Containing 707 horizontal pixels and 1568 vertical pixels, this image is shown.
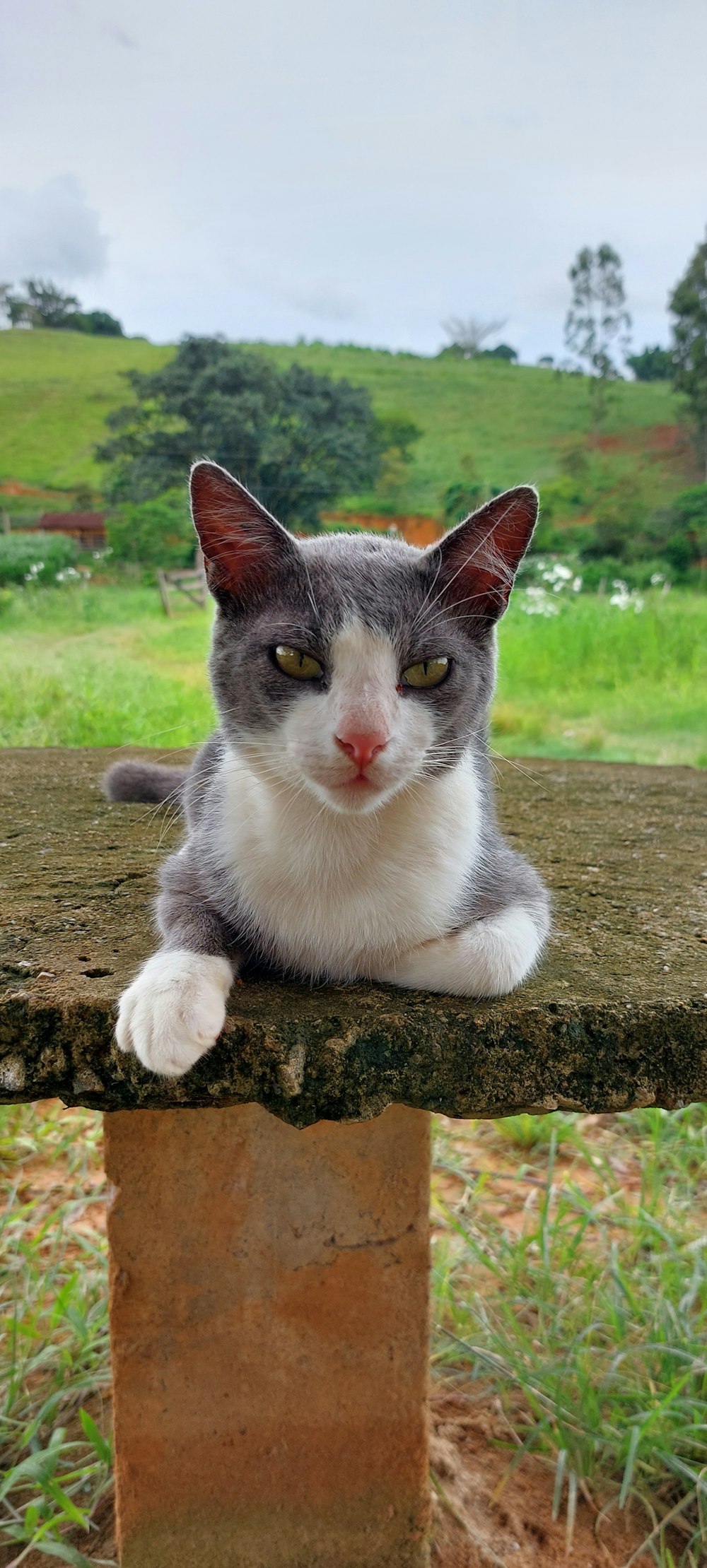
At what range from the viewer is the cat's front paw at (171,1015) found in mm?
748

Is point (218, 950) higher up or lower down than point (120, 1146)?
higher up

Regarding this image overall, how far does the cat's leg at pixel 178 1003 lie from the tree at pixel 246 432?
59.7 inches

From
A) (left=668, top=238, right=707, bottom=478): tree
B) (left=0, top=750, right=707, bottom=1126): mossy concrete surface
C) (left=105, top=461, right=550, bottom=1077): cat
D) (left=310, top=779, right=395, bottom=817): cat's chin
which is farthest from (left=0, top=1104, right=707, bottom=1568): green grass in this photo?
(left=668, top=238, right=707, bottom=478): tree

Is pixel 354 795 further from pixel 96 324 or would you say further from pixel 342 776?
pixel 96 324

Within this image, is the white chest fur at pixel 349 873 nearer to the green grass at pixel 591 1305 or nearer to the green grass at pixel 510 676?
the green grass at pixel 591 1305

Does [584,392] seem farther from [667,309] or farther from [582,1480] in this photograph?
[582,1480]

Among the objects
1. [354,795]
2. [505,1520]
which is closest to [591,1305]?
[505,1520]

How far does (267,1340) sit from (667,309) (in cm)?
254

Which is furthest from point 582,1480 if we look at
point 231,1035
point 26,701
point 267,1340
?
point 26,701

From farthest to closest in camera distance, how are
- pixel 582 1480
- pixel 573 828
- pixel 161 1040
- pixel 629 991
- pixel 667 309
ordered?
pixel 667 309
pixel 573 828
pixel 582 1480
pixel 629 991
pixel 161 1040

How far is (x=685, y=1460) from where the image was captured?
3.99ft

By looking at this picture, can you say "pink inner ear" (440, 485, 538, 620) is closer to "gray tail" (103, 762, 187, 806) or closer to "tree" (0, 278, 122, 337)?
"gray tail" (103, 762, 187, 806)

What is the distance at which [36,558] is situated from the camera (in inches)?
93.1

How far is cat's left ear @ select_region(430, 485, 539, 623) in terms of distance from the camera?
0.88 metres
